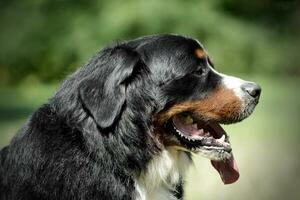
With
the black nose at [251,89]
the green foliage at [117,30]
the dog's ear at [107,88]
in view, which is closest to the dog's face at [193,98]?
the black nose at [251,89]

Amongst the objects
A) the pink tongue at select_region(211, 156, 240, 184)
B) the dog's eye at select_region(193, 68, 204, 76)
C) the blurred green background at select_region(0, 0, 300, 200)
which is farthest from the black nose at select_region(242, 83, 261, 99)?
the blurred green background at select_region(0, 0, 300, 200)

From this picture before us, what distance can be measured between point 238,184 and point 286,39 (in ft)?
41.7

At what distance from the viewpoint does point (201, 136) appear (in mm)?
4750

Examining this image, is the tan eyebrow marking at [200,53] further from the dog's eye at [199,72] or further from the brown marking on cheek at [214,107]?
the brown marking on cheek at [214,107]

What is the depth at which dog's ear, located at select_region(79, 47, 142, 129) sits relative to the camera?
4.36 m

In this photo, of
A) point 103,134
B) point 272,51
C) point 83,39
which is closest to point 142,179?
point 103,134

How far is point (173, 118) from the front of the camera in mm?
4672

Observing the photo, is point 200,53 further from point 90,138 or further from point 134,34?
point 134,34

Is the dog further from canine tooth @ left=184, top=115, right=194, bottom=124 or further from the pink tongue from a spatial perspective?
the pink tongue

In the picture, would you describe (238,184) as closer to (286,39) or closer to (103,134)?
(103,134)

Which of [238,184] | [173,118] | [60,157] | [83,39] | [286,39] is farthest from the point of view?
[286,39]

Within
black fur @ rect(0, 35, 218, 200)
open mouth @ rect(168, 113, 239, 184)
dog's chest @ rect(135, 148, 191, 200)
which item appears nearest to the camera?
black fur @ rect(0, 35, 218, 200)

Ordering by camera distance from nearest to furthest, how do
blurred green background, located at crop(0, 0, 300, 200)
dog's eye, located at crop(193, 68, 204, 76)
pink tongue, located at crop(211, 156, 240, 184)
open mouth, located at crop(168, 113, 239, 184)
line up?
open mouth, located at crop(168, 113, 239, 184)
dog's eye, located at crop(193, 68, 204, 76)
pink tongue, located at crop(211, 156, 240, 184)
blurred green background, located at crop(0, 0, 300, 200)

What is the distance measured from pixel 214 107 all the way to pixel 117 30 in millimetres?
13767
